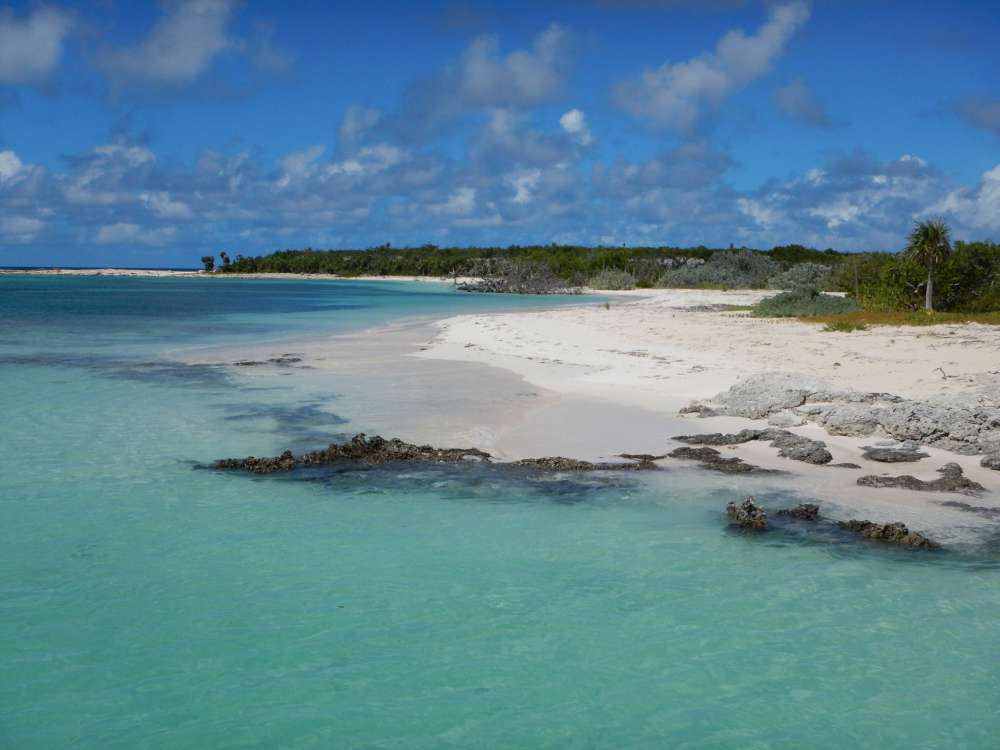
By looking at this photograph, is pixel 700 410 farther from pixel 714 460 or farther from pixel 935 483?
pixel 935 483

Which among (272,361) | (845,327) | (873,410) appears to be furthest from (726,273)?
(873,410)

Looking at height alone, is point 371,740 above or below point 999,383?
below

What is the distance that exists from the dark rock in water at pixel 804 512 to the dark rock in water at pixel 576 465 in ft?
6.62

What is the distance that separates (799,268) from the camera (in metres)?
76.4

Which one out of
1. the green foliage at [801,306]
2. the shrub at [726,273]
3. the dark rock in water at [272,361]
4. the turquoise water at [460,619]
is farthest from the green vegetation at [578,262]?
the turquoise water at [460,619]

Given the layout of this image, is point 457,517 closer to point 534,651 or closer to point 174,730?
point 534,651

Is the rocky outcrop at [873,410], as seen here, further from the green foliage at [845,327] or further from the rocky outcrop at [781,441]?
the green foliage at [845,327]

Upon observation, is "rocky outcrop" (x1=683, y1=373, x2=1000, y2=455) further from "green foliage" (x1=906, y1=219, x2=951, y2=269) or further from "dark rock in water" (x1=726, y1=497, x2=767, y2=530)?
"green foliage" (x1=906, y1=219, x2=951, y2=269)

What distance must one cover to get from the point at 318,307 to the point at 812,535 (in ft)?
155

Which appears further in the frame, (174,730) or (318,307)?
(318,307)

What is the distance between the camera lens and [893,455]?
1062 centimetres

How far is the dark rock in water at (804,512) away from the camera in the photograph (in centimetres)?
856

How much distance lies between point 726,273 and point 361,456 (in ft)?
Result: 240

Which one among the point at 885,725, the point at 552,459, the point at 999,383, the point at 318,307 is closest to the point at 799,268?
the point at 318,307
